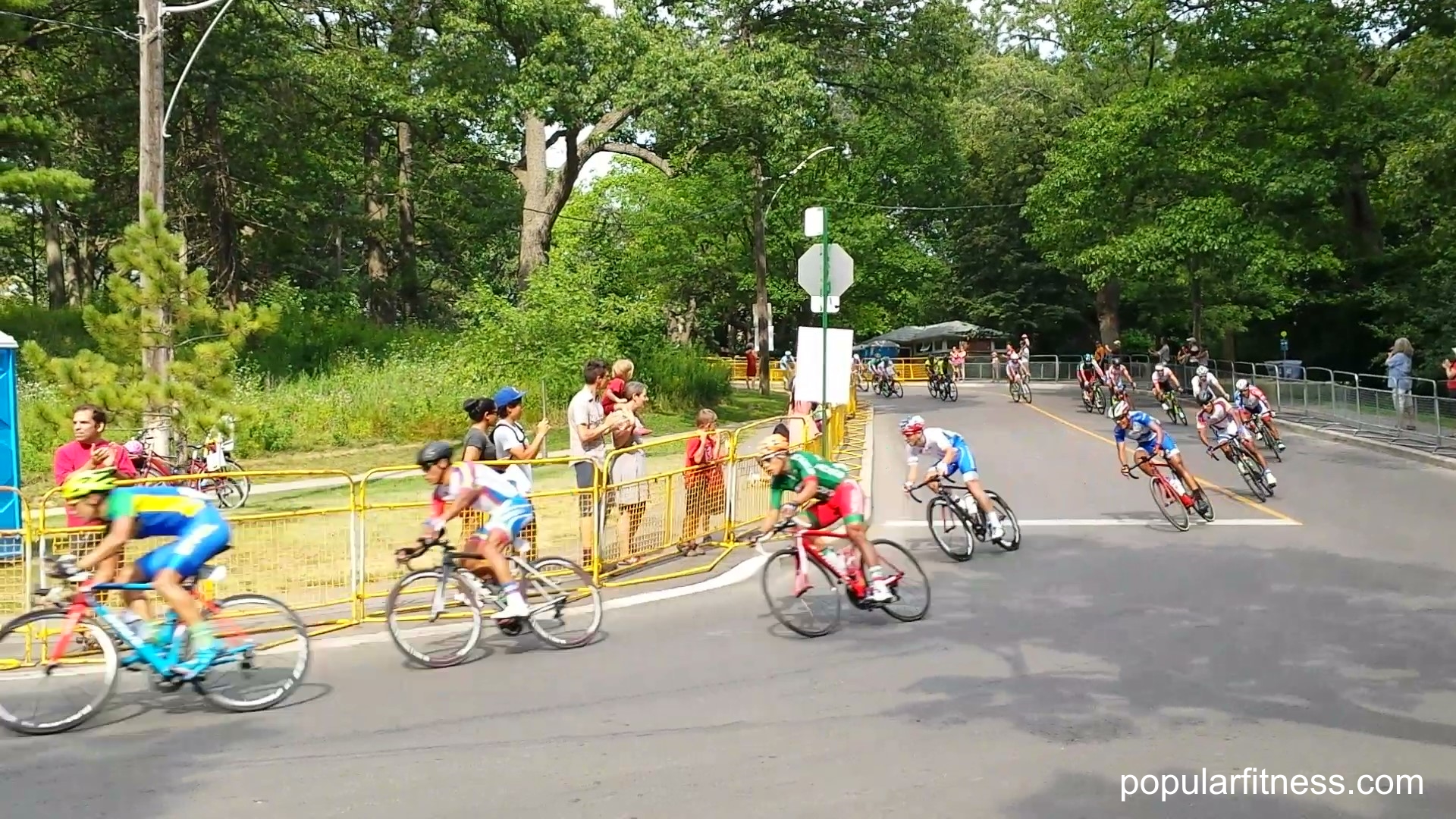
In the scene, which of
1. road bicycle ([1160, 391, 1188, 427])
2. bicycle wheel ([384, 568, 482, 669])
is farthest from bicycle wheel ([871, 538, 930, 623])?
road bicycle ([1160, 391, 1188, 427])

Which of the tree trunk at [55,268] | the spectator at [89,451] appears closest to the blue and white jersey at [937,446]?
the spectator at [89,451]

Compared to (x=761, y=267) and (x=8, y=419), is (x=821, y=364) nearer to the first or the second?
(x=8, y=419)

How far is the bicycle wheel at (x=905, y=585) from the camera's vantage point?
31.8ft

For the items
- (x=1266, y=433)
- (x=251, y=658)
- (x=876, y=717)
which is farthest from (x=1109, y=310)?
(x=251, y=658)

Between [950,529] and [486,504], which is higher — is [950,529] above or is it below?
below

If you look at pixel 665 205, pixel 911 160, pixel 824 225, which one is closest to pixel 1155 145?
pixel 911 160

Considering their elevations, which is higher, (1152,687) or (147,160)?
(147,160)

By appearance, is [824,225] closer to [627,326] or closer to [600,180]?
[627,326]

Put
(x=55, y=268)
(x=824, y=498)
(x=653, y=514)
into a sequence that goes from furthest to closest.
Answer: (x=55, y=268), (x=653, y=514), (x=824, y=498)

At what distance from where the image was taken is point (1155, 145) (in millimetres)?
37906

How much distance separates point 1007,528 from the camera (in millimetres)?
13109

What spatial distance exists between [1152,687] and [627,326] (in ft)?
71.9

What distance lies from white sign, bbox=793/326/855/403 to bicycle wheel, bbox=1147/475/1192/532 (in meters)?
3.76

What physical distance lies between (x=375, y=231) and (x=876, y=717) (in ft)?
→ 130
